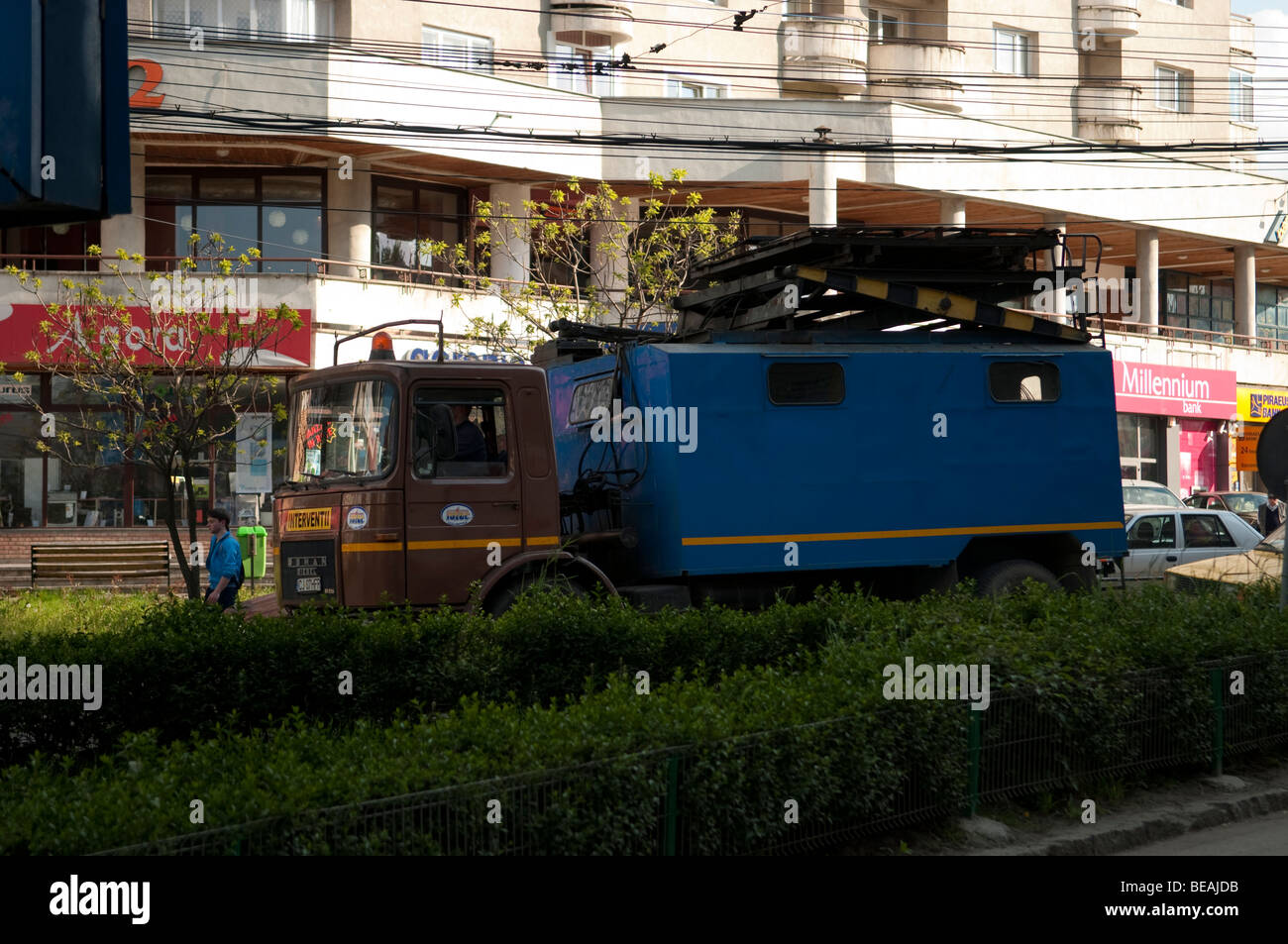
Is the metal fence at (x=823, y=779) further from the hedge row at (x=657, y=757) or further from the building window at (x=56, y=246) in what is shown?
the building window at (x=56, y=246)

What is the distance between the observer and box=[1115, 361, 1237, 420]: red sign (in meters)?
41.1

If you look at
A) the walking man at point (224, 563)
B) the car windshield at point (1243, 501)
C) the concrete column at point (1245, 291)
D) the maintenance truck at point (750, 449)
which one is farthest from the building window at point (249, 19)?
the concrete column at point (1245, 291)

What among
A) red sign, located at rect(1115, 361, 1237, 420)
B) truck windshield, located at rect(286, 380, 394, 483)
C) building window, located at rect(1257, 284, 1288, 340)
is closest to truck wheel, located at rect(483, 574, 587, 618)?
truck windshield, located at rect(286, 380, 394, 483)

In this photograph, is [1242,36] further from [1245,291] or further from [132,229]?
[132,229]

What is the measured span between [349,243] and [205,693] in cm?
2289

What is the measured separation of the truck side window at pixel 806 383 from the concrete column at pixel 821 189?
21185mm

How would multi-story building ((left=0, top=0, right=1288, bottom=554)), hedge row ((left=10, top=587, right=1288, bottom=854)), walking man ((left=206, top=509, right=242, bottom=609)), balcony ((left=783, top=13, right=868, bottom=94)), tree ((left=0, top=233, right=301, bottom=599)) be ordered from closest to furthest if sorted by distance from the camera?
hedge row ((left=10, top=587, right=1288, bottom=854))
walking man ((left=206, top=509, right=242, bottom=609))
tree ((left=0, top=233, right=301, bottom=599))
multi-story building ((left=0, top=0, right=1288, bottom=554))
balcony ((left=783, top=13, right=868, bottom=94))

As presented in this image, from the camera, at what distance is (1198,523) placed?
22.8 metres

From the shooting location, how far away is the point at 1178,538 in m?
22.6

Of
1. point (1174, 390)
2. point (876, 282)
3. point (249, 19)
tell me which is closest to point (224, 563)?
point (876, 282)

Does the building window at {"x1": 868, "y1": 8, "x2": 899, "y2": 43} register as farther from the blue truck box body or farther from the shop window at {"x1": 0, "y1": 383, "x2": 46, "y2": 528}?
the blue truck box body

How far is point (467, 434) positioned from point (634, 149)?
22.0 m

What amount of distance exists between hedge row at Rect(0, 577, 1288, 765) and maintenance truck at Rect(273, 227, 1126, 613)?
1285 mm
